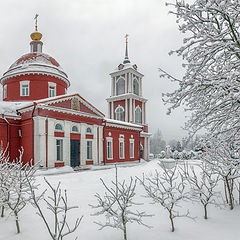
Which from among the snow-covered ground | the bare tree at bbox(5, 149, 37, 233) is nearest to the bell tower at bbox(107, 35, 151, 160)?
the snow-covered ground

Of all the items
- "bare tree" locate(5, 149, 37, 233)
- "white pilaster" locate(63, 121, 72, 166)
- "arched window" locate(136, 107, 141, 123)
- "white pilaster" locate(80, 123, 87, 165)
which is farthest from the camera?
"arched window" locate(136, 107, 141, 123)

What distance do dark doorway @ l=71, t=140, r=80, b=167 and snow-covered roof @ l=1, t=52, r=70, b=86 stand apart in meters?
7.52

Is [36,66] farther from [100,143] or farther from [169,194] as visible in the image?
[169,194]

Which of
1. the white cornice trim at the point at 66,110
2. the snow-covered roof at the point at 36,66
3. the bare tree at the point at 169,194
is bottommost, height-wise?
the bare tree at the point at 169,194

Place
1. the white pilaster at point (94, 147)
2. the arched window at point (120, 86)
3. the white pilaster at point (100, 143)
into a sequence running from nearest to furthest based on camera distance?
the white pilaster at point (94, 147), the white pilaster at point (100, 143), the arched window at point (120, 86)

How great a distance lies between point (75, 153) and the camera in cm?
1873

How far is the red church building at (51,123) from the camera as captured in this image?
16109mm

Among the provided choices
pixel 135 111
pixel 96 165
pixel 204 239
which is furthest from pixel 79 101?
pixel 204 239

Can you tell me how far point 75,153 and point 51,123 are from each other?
3806 millimetres

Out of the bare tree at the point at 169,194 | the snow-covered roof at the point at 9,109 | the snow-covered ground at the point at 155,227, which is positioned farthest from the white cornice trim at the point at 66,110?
the bare tree at the point at 169,194

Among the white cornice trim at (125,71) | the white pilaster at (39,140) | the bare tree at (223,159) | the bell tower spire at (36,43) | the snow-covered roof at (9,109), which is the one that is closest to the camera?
the bare tree at (223,159)

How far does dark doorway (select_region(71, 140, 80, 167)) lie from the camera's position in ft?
60.4

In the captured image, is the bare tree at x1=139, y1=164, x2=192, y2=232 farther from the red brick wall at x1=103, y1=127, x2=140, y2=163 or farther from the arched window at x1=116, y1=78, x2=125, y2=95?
the arched window at x1=116, y1=78, x2=125, y2=95

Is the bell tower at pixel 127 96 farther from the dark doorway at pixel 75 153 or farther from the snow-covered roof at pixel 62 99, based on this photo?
the dark doorway at pixel 75 153
